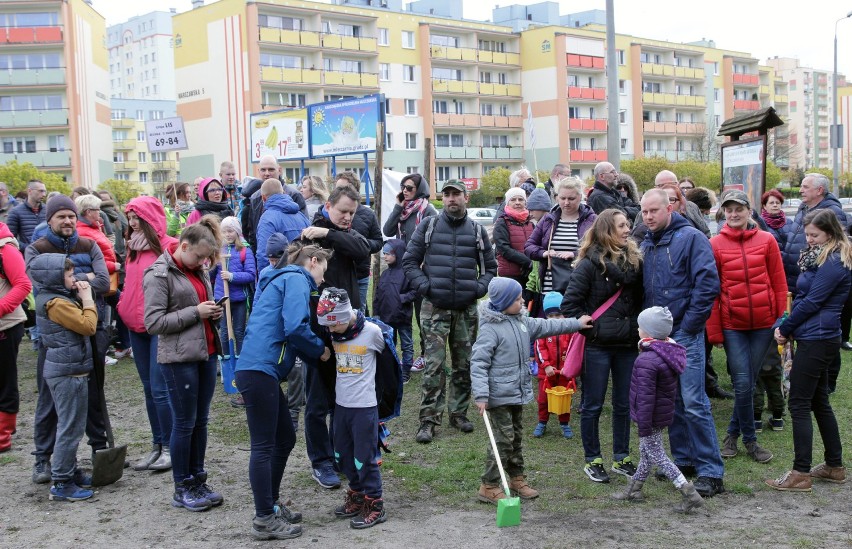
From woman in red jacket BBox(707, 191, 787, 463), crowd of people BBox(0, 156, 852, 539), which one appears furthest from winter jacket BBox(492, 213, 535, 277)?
woman in red jacket BBox(707, 191, 787, 463)

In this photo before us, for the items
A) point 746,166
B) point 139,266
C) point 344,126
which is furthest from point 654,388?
point 344,126

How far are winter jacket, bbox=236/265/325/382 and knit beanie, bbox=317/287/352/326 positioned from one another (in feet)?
0.49

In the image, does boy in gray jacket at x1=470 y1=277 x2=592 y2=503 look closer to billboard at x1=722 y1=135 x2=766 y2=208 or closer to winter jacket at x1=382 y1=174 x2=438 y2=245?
winter jacket at x1=382 y1=174 x2=438 y2=245

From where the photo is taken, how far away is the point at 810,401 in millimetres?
5879

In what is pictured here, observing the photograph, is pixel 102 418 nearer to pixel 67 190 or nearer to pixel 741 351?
pixel 741 351

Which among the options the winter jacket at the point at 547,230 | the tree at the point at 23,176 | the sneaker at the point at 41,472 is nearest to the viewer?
the sneaker at the point at 41,472

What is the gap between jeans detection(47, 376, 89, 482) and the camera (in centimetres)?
582

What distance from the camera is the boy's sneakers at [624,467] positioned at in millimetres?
6098

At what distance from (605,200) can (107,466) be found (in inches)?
217

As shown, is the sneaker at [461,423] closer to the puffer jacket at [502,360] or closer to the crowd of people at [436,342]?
the crowd of people at [436,342]

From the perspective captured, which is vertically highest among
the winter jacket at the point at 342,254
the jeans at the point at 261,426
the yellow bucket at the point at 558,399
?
the winter jacket at the point at 342,254

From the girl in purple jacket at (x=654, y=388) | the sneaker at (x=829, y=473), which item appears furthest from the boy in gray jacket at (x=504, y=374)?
the sneaker at (x=829, y=473)

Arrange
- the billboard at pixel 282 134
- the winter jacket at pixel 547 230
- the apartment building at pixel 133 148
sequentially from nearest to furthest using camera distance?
the winter jacket at pixel 547 230, the billboard at pixel 282 134, the apartment building at pixel 133 148

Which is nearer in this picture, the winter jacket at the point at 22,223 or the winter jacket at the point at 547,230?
the winter jacket at the point at 547,230
